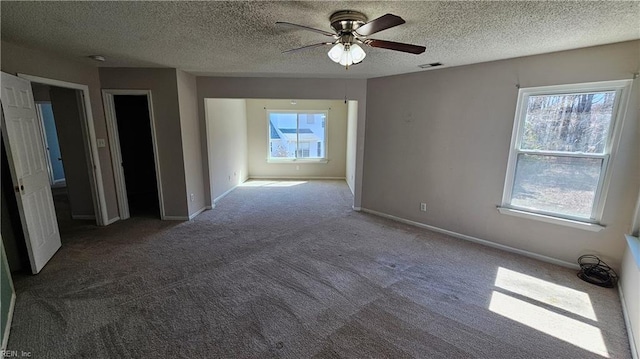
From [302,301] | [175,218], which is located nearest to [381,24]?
[302,301]

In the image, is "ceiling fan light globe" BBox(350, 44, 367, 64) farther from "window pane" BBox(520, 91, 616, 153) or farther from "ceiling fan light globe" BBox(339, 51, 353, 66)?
"window pane" BBox(520, 91, 616, 153)

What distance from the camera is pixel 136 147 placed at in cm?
573

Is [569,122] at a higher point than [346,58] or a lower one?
lower

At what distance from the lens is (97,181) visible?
395 centimetres

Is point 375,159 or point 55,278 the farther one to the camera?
point 375,159

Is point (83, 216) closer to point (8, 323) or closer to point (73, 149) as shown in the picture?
point (73, 149)

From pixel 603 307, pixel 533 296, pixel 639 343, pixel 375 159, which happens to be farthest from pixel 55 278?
pixel 603 307

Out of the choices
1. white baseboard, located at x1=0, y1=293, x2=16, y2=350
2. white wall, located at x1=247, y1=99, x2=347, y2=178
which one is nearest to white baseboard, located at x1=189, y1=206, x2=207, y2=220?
white baseboard, located at x1=0, y1=293, x2=16, y2=350

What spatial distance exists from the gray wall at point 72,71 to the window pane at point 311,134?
4630 mm

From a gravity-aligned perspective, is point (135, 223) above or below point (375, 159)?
below

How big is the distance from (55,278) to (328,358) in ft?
9.19

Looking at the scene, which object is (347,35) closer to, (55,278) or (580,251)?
(580,251)

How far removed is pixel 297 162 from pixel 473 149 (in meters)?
5.04

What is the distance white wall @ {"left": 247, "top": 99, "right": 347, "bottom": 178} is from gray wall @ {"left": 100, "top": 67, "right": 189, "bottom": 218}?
140 inches
